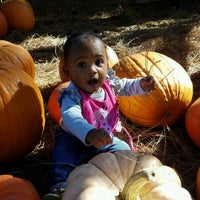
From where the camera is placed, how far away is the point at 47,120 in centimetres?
385

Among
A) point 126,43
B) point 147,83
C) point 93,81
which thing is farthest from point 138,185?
point 126,43

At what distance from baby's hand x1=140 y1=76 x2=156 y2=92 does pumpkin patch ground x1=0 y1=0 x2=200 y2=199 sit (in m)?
0.52

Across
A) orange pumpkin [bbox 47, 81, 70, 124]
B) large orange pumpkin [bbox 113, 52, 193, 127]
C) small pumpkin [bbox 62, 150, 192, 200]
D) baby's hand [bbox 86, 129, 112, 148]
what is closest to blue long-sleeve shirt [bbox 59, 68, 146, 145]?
baby's hand [bbox 86, 129, 112, 148]

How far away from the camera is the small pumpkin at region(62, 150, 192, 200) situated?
6.17 ft

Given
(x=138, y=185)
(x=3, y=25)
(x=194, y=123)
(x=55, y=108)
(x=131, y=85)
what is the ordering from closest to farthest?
1. (x=138, y=185)
2. (x=131, y=85)
3. (x=194, y=123)
4. (x=55, y=108)
5. (x=3, y=25)

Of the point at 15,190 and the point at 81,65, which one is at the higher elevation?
the point at 81,65

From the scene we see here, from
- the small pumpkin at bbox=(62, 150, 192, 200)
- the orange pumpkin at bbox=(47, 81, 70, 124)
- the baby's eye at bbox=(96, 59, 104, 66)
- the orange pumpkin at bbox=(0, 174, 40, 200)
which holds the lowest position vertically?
the orange pumpkin at bbox=(47, 81, 70, 124)

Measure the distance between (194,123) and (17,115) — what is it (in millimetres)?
1407

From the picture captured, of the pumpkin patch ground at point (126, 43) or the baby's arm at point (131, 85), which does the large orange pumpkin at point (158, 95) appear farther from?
the baby's arm at point (131, 85)

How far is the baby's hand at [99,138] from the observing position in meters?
2.11

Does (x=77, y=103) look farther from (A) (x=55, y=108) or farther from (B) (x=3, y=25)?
(B) (x=3, y=25)

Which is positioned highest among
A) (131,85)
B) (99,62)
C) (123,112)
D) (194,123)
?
(99,62)

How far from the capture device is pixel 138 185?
1880mm

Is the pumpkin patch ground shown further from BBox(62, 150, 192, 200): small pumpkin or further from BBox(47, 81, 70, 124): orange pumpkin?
BBox(62, 150, 192, 200): small pumpkin
